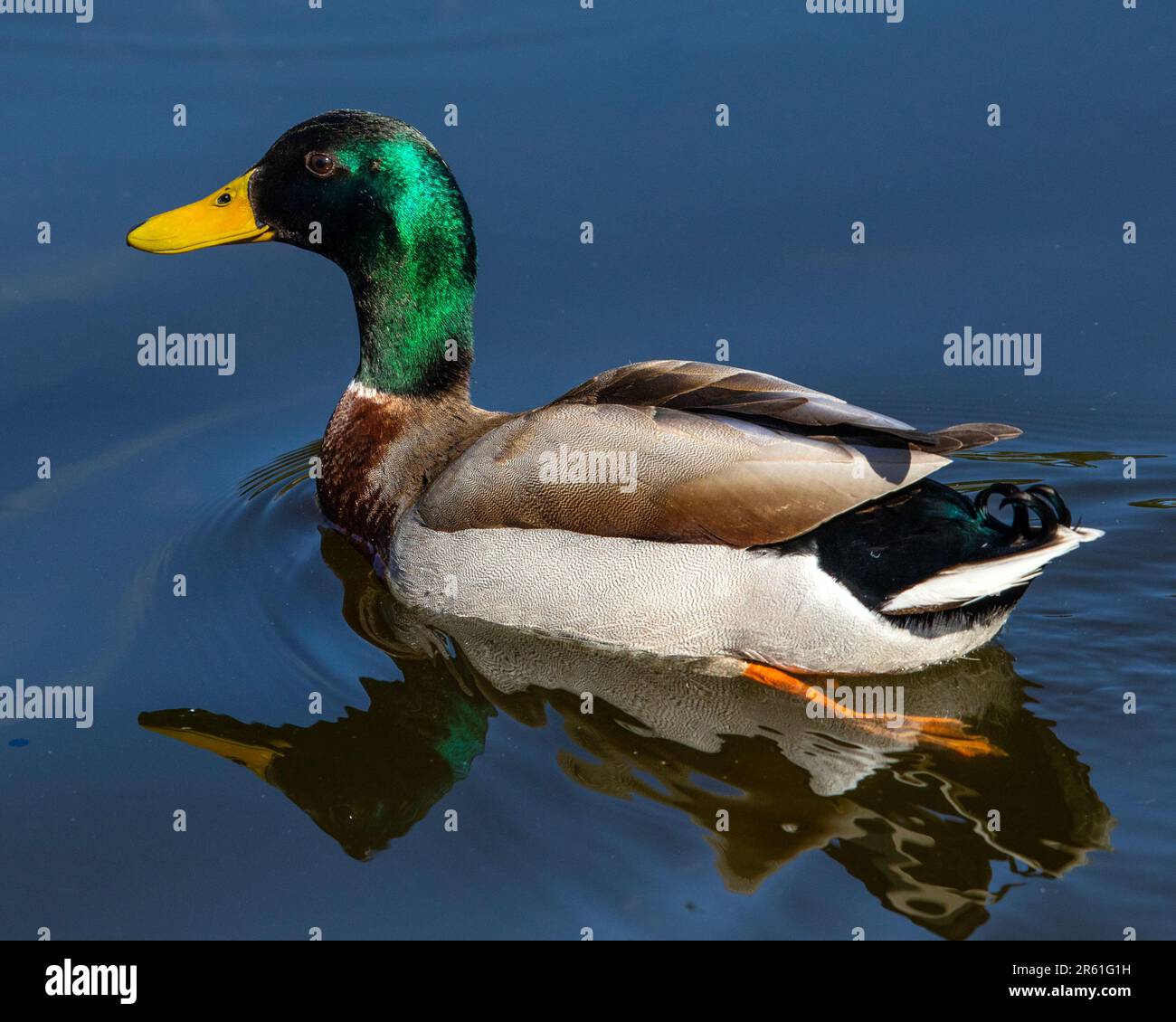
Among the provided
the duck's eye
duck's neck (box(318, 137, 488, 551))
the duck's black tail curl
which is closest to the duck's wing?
the duck's black tail curl

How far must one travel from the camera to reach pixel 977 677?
5.93 m

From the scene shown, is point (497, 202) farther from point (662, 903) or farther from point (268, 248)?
point (662, 903)

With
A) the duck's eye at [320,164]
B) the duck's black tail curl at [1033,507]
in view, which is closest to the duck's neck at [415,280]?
the duck's eye at [320,164]

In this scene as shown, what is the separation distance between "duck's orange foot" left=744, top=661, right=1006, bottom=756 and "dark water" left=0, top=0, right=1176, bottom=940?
0.15ft

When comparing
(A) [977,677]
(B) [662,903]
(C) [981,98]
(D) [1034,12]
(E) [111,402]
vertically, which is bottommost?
(B) [662,903]

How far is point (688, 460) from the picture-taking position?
579 cm

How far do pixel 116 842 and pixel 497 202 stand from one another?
4.60 meters

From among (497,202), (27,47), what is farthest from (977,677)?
(27,47)

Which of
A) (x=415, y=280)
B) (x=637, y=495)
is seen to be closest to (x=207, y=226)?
(x=415, y=280)

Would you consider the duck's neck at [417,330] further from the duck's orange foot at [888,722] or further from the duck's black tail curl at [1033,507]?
the duck's black tail curl at [1033,507]

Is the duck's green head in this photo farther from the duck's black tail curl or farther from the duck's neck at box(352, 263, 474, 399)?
the duck's black tail curl

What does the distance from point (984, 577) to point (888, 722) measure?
2.10ft

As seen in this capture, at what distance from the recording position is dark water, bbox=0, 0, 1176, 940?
16.5 feet

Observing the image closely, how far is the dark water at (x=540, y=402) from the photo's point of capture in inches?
198
